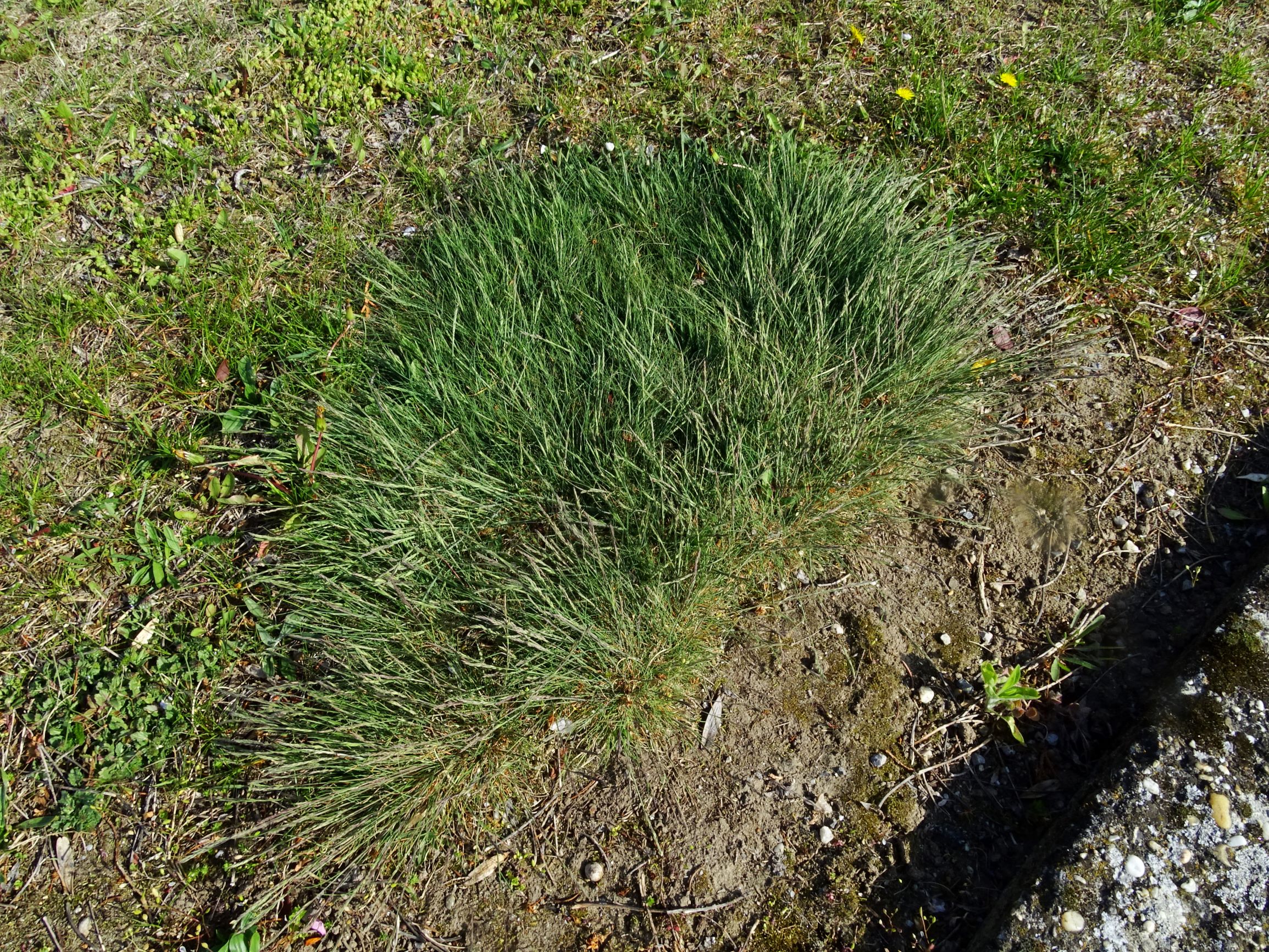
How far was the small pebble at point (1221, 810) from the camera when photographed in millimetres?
1899

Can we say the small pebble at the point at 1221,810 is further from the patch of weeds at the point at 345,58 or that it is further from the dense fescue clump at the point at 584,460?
the patch of weeds at the point at 345,58

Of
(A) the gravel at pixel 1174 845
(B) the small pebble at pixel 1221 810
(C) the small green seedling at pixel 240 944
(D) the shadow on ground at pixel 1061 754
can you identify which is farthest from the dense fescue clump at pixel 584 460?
(B) the small pebble at pixel 1221 810

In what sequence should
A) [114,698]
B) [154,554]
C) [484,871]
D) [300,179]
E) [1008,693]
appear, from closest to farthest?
[484,871]
[1008,693]
[114,698]
[154,554]
[300,179]

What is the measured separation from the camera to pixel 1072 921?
180cm

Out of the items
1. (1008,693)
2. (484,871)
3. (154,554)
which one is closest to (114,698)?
(154,554)

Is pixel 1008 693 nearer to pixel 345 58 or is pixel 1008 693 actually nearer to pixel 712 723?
pixel 712 723

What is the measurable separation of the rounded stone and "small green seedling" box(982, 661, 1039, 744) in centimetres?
48

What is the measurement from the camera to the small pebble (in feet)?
6.23

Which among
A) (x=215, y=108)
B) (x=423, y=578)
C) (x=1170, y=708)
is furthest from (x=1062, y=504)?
(x=215, y=108)

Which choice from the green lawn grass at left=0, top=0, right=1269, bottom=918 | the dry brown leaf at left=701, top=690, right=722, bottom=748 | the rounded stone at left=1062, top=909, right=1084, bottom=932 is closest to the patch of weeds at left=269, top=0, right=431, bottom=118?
the green lawn grass at left=0, top=0, right=1269, bottom=918

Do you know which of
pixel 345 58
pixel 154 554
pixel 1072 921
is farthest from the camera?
pixel 345 58

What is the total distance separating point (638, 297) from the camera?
272 cm

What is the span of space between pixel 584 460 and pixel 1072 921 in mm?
1655

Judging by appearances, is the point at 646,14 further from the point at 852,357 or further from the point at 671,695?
the point at 671,695
